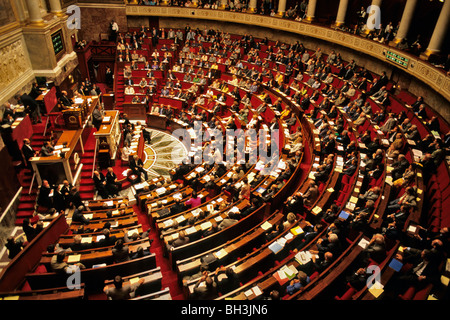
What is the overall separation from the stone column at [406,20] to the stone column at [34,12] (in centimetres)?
1685

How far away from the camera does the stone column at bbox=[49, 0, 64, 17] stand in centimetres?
1658

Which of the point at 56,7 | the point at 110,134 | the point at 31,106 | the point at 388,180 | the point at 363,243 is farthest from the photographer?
the point at 56,7

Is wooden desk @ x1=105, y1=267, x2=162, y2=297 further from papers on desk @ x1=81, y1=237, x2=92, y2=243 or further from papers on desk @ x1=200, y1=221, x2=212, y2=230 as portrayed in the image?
papers on desk @ x1=200, y1=221, x2=212, y2=230

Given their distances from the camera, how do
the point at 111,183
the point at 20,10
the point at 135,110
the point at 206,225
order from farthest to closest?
the point at 135,110 < the point at 20,10 < the point at 111,183 < the point at 206,225

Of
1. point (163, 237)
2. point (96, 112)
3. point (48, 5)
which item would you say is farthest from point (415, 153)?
point (48, 5)

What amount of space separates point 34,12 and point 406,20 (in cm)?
1724

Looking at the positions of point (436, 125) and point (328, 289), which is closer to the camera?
point (328, 289)

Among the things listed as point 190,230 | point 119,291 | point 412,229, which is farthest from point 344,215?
point 119,291

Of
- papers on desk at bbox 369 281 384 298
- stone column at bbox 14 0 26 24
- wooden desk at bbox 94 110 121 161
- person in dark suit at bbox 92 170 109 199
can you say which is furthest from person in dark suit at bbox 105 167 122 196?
papers on desk at bbox 369 281 384 298

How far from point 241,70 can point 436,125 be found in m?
11.2

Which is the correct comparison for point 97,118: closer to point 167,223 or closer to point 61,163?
point 61,163

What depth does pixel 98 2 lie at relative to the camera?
2192 cm

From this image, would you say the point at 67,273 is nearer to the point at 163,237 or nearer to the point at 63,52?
the point at 163,237

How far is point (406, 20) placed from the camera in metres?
13.6
